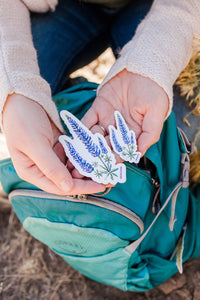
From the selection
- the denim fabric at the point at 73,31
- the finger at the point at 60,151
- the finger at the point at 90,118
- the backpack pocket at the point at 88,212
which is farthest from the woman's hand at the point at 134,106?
the denim fabric at the point at 73,31

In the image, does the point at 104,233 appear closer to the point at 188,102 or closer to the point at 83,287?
the point at 83,287

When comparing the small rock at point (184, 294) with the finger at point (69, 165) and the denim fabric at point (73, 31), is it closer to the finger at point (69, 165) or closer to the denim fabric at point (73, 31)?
the finger at point (69, 165)

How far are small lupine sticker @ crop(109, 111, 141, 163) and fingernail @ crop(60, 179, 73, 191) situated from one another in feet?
0.74

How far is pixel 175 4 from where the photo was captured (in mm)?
1103

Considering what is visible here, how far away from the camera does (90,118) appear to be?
41.9 inches

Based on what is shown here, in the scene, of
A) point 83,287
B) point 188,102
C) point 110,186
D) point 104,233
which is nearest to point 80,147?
point 110,186

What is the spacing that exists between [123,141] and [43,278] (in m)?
0.92

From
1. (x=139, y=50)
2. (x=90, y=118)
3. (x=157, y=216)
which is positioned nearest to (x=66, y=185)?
(x=90, y=118)

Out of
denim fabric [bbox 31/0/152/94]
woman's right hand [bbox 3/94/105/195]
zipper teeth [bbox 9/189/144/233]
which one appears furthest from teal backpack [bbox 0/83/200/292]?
denim fabric [bbox 31/0/152/94]

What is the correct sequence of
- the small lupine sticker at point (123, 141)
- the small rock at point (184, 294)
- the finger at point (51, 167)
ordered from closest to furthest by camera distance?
the finger at point (51, 167) → the small lupine sticker at point (123, 141) → the small rock at point (184, 294)

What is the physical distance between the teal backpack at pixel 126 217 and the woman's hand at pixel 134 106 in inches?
3.0

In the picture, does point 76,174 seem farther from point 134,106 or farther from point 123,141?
point 134,106

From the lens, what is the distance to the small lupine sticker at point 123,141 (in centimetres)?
100

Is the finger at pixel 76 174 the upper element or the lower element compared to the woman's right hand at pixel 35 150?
lower
